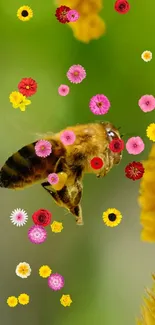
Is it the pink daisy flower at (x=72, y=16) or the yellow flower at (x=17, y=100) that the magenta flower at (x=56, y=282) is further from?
the pink daisy flower at (x=72, y=16)

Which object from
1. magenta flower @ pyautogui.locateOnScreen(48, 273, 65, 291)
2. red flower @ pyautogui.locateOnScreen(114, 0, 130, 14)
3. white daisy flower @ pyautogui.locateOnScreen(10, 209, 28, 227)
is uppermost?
red flower @ pyautogui.locateOnScreen(114, 0, 130, 14)

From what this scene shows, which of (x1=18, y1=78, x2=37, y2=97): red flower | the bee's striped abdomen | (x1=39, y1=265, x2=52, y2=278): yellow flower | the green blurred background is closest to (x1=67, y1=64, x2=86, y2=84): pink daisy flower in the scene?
the green blurred background

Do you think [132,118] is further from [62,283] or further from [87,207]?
[62,283]

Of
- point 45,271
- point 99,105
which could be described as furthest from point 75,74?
point 45,271

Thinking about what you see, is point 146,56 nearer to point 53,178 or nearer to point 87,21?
point 87,21

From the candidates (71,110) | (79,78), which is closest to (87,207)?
(71,110)

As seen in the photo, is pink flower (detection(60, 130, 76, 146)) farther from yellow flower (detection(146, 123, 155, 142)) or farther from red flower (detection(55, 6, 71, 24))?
red flower (detection(55, 6, 71, 24))
